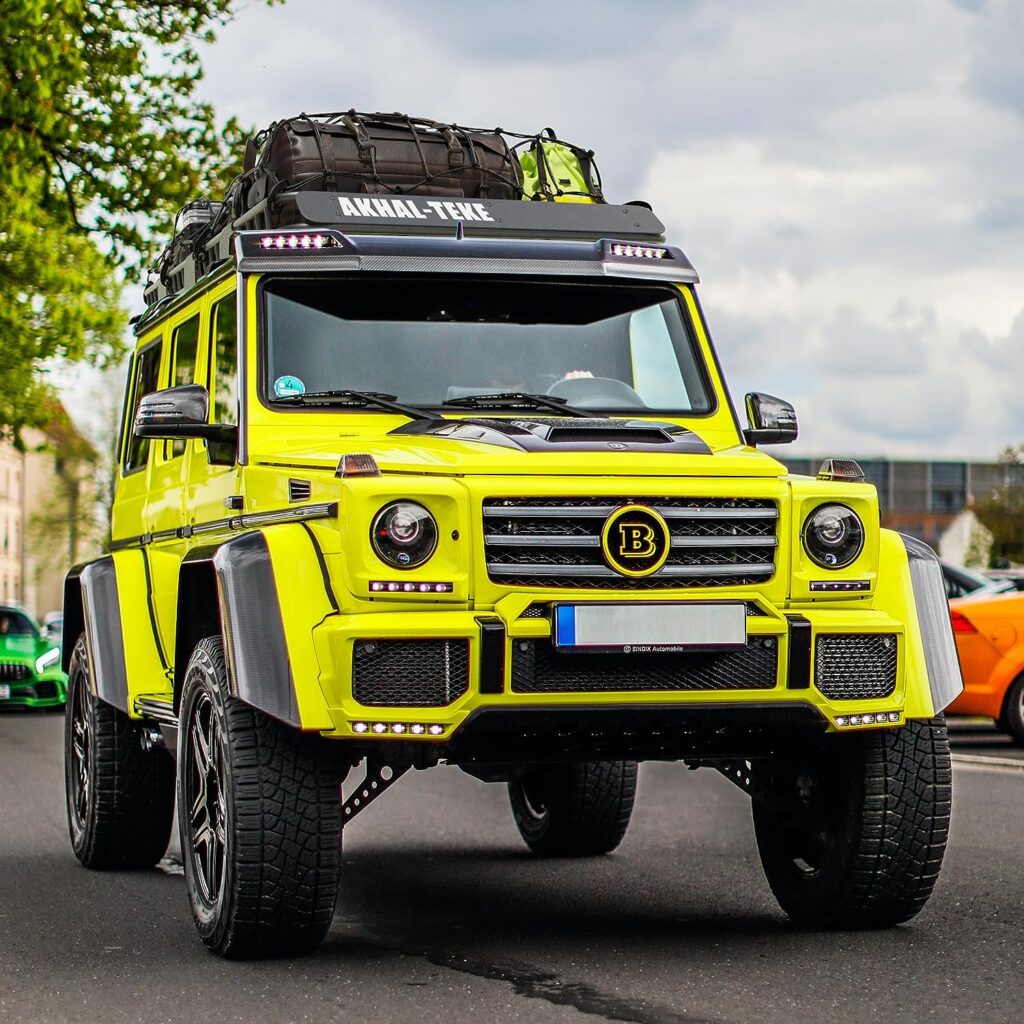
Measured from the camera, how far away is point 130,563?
8836 millimetres

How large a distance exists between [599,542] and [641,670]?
0.41m

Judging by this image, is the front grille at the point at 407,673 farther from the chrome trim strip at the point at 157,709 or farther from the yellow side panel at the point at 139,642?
the yellow side panel at the point at 139,642

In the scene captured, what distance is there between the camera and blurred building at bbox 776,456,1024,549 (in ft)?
390

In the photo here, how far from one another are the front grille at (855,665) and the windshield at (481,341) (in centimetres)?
157

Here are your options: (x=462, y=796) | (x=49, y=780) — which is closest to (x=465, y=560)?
(x=462, y=796)

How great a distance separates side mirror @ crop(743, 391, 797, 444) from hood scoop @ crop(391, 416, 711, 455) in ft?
2.54

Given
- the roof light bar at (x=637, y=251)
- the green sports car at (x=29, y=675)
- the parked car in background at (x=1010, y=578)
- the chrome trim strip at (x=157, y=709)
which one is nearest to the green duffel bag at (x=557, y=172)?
the roof light bar at (x=637, y=251)

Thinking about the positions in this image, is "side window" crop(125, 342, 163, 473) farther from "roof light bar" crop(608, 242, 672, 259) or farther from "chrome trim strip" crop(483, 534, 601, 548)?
"chrome trim strip" crop(483, 534, 601, 548)

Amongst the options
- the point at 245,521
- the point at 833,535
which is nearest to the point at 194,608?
the point at 245,521

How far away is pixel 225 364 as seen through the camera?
7.61 m

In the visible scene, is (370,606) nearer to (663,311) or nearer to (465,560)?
(465,560)

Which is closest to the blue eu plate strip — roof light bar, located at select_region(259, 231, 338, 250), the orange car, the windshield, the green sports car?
the windshield

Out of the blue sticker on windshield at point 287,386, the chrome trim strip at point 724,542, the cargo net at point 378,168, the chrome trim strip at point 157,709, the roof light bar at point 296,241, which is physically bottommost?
the chrome trim strip at point 157,709

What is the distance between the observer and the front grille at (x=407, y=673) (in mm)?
5832
